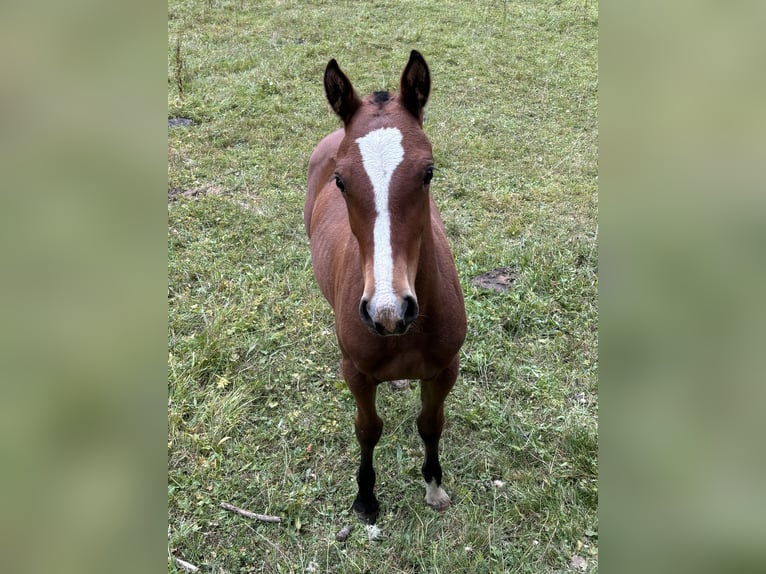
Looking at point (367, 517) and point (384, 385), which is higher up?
point (384, 385)

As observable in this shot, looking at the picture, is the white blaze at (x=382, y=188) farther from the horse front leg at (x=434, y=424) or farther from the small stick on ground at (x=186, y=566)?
the small stick on ground at (x=186, y=566)

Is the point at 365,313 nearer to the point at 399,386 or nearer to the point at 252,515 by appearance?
the point at 252,515

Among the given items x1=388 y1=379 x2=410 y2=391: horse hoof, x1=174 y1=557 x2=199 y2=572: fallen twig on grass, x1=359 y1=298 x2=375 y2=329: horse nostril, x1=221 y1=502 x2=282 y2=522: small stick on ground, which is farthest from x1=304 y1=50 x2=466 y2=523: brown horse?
x1=174 y1=557 x2=199 y2=572: fallen twig on grass

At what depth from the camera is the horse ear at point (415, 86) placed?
1908 mm

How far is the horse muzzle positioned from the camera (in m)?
1.57

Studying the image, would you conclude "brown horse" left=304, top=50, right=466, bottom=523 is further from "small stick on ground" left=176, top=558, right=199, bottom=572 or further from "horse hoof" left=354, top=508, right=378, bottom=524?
"small stick on ground" left=176, top=558, right=199, bottom=572

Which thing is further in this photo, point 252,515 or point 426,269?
point 252,515

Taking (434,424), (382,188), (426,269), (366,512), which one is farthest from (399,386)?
(382,188)

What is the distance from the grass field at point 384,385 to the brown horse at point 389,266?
0.97 ft

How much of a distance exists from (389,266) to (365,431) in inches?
49.8

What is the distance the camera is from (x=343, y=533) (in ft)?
8.59

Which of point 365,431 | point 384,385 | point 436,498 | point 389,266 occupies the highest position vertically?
point 389,266

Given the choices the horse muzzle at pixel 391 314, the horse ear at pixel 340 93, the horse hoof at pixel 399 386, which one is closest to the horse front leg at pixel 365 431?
the horse hoof at pixel 399 386
